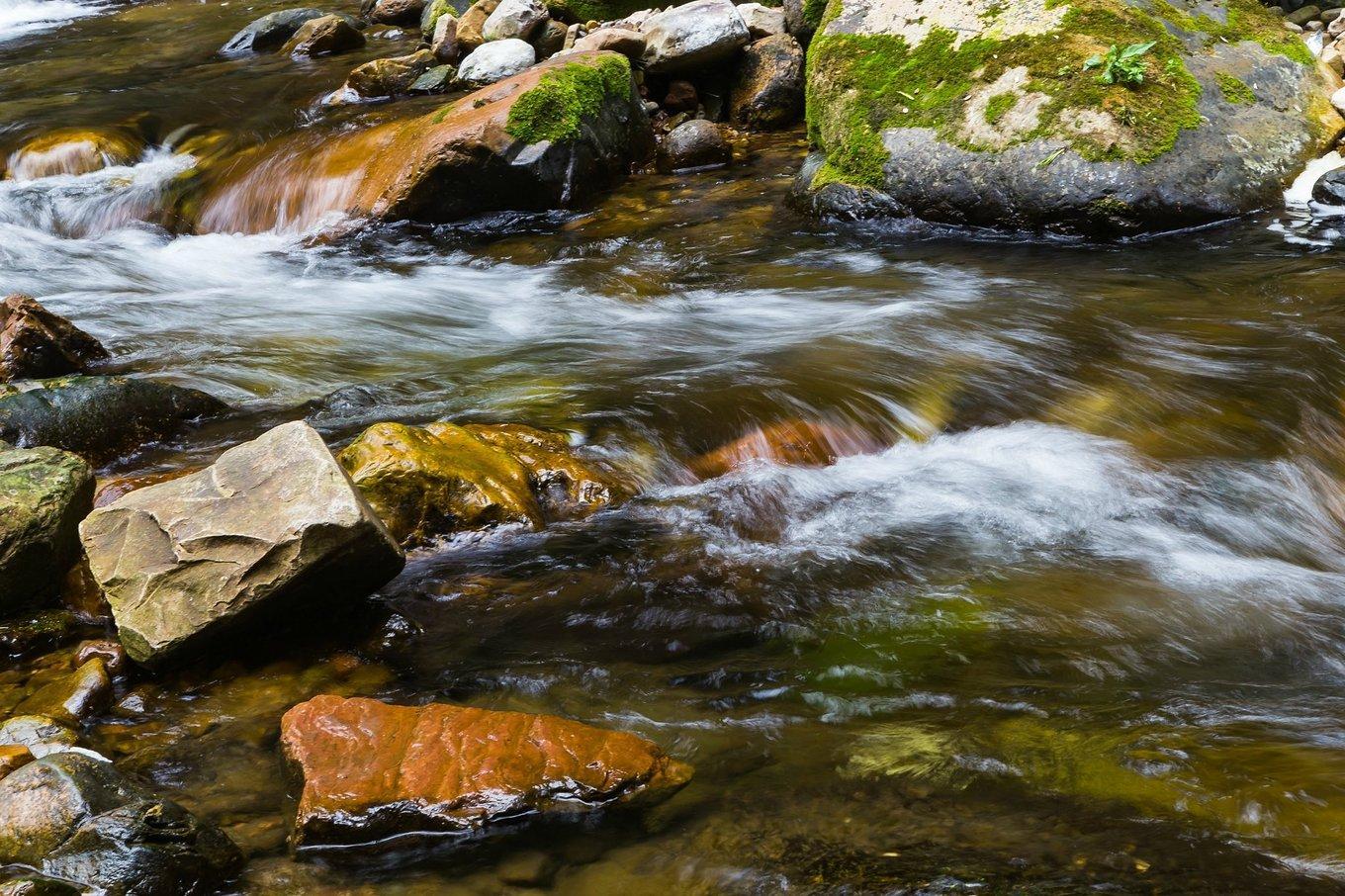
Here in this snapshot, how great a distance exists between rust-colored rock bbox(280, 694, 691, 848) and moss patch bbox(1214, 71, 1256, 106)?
6993 millimetres

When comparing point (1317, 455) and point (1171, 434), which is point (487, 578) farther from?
point (1317, 455)

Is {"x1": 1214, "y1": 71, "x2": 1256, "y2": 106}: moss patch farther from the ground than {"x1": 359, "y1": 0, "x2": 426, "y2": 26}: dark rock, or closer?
closer

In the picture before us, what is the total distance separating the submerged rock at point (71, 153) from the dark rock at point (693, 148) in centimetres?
535

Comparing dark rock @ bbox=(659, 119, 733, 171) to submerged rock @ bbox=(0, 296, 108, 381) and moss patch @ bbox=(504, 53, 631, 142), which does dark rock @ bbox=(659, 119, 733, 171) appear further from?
submerged rock @ bbox=(0, 296, 108, 381)

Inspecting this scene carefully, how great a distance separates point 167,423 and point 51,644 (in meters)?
1.72

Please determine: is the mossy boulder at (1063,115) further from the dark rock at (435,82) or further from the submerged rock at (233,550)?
the submerged rock at (233,550)

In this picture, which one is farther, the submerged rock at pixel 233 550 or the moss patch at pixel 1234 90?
the moss patch at pixel 1234 90

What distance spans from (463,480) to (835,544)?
1.60 meters

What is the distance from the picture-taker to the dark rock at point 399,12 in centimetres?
1539

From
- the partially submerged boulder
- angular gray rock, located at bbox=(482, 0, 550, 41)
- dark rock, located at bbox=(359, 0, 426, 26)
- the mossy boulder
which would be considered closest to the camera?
the mossy boulder

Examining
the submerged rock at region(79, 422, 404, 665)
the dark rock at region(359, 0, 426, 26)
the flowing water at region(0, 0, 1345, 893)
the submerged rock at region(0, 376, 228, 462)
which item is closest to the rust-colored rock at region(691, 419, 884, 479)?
the flowing water at region(0, 0, 1345, 893)

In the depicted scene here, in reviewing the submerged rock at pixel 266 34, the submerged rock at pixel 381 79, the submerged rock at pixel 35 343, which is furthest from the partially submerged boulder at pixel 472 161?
the submerged rock at pixel 266 34

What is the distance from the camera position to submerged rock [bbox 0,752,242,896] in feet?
7.63

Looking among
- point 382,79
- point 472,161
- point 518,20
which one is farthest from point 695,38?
point 382,79
